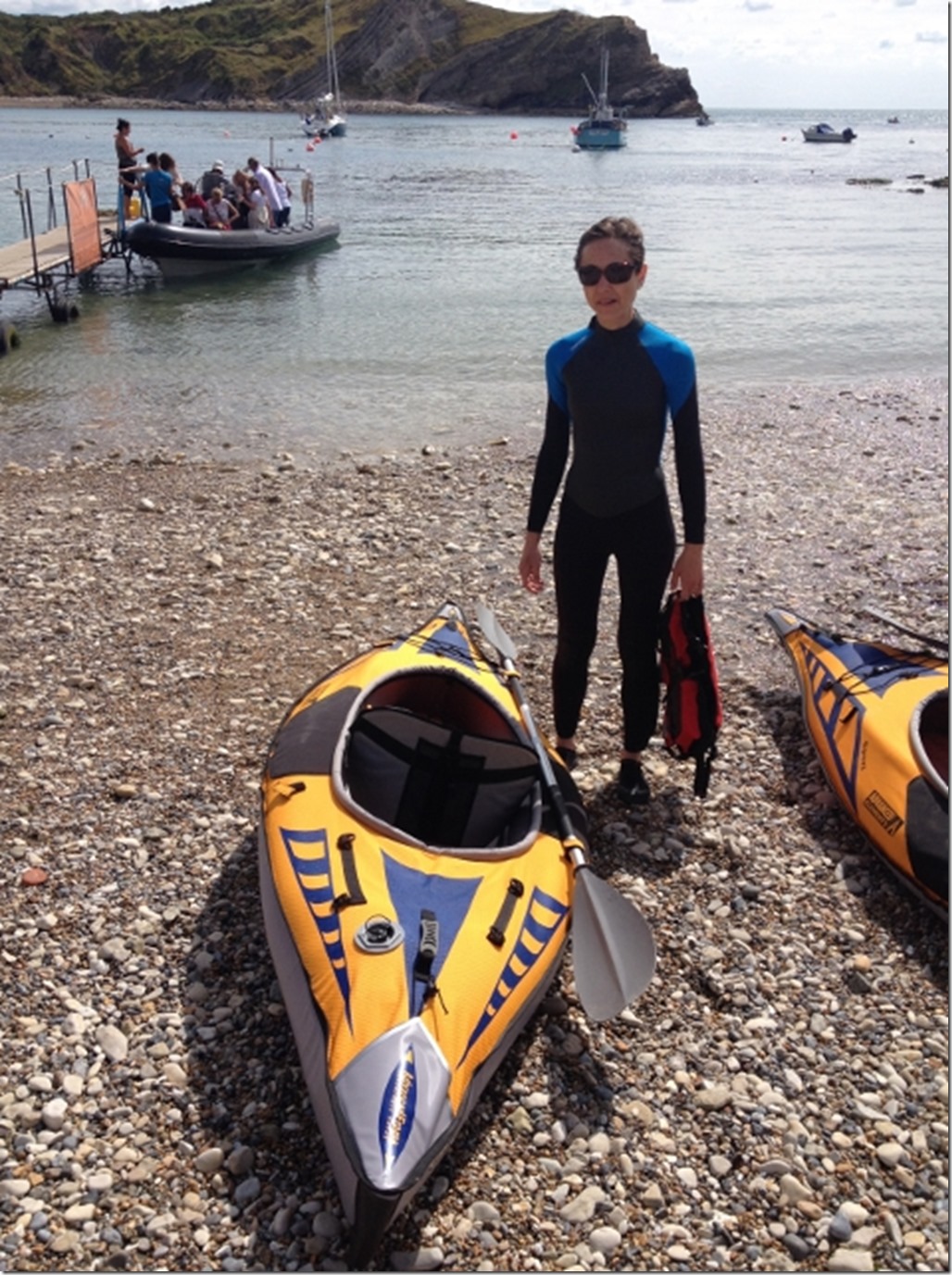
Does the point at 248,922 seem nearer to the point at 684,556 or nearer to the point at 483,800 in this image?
the point at 483,800

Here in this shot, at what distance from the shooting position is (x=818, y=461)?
37.1 feet

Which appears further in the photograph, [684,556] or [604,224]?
[684,556]

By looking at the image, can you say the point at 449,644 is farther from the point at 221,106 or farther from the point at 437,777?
the point at 221,106

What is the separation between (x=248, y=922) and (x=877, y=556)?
615 centimetres

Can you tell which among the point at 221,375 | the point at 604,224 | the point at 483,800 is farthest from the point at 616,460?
the point at 221,375

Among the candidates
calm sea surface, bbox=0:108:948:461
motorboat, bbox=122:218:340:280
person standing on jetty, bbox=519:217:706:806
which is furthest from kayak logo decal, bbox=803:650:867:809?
motorboat, bbox=122:218:340:280

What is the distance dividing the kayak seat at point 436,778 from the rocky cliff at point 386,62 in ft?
456

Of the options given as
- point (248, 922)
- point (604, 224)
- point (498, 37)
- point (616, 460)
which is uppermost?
point (498, 37)

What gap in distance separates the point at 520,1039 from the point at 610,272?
298 centimetres

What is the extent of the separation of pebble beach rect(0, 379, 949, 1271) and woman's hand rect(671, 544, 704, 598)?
44.9 inches

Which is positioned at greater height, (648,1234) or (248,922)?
(248,922)

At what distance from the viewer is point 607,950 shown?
12.3ft

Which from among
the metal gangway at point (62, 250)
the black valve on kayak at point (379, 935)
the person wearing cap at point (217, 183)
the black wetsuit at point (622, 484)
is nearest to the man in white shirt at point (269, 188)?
the person wearing cap at point (217, 183)

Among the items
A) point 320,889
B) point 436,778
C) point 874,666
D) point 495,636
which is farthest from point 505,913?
point 874,666
